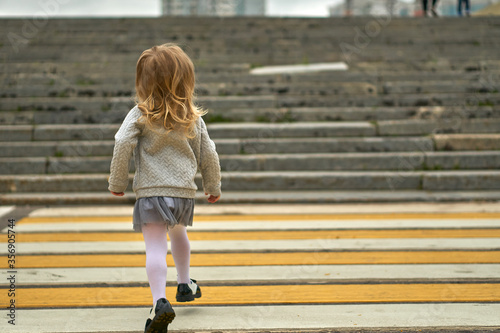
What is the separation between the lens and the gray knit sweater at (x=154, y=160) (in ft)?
9.14

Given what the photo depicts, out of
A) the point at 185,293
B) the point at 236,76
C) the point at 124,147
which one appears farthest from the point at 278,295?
the point at 236,76

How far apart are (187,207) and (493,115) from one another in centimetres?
635

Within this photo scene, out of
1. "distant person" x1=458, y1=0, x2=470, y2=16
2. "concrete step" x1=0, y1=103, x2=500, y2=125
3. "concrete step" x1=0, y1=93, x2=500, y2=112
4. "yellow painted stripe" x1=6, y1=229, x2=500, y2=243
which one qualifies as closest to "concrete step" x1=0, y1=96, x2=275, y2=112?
"concrete step" x1=0, y1=93, x2=500, y2=112

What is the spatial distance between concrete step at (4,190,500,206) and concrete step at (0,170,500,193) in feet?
0.56

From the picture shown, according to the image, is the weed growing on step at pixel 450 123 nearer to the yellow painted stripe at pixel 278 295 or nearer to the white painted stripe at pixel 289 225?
the white painted stripe at pixel 289 225

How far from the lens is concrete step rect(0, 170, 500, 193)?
6.50m

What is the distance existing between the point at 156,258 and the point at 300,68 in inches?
288

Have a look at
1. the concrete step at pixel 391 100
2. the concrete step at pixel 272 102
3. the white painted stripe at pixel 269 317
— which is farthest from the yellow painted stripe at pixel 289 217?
the concrete step at pixel 391 100

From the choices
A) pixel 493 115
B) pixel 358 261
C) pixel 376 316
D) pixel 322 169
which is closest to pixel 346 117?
pixel 322 169

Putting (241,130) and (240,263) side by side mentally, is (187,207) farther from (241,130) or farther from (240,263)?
(241,130)

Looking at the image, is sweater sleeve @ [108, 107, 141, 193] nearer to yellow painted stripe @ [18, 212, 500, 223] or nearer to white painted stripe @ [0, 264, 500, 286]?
white painted stripe @ [0, 264, 500, 286]

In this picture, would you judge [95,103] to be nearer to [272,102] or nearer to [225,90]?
[225,90]

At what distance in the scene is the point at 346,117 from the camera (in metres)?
7.95

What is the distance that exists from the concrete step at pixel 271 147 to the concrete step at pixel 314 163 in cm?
26
